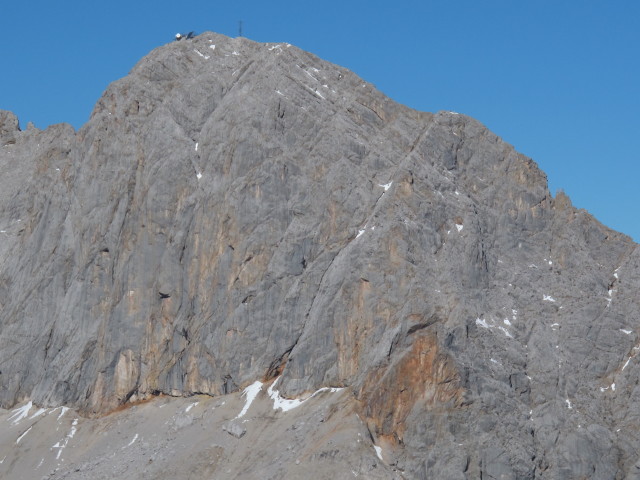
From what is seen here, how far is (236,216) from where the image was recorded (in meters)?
126

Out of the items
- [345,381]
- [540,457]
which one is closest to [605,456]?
[540,457]

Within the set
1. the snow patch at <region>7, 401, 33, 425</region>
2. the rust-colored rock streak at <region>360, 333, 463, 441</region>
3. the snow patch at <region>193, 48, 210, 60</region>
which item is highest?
the snow patch at <region>193, 48, 210, 60</region>

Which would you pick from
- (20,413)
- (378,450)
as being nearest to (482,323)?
(378,450)

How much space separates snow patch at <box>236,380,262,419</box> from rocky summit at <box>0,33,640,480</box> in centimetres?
23

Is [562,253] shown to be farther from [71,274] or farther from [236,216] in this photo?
[71,274]

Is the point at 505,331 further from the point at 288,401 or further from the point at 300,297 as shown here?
the point at 288,401

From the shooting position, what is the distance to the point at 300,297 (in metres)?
121

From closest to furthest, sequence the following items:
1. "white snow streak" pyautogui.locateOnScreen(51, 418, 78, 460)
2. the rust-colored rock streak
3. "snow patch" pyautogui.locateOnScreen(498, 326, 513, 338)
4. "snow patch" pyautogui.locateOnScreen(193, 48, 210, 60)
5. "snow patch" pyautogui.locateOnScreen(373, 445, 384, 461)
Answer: "snow patch" pyautogui.locateOnScreen(373, 445, 384, 461) < the rust-colored rock streak < "snow patch" pyautogui.locateOnScreen(498, 326, 513, 338) < "white snow streak" pyautogui.locateOnScreen(51, 418, 78, 460) < "snow patch" pyautogui.locateOnScreen(193, 48, 210, 60)

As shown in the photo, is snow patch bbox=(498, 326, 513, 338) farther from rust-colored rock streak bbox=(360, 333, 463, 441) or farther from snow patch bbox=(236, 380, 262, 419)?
snow patch bbox=(236, 380, 262, 419)

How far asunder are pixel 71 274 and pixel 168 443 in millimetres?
28564

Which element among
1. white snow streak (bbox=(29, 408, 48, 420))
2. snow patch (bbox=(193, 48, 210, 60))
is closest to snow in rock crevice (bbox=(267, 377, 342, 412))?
white snow streak (bbox=(29, 408, 48, 420))

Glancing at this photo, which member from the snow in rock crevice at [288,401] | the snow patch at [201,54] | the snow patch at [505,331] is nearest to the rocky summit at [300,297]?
the snow in rock crevice at [288,401]

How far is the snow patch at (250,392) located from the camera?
117062 millimetres

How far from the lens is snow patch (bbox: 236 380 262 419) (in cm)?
11706
